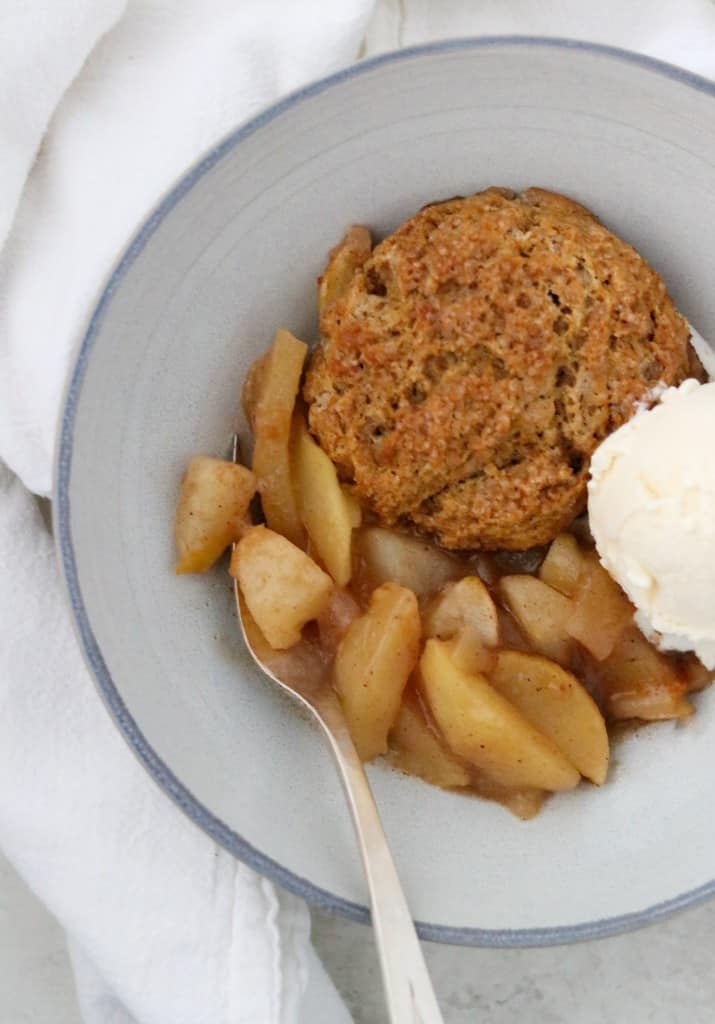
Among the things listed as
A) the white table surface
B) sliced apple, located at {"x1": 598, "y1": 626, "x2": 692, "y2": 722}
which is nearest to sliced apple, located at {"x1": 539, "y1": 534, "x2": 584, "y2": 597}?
sliced apple, located at {"x1": 598, "y1": 626, "x2": 692, "y2": 722}

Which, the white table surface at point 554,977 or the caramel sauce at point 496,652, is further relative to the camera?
the white table surface at point 554,977

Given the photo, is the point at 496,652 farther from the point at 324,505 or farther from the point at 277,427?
the point at 277,427

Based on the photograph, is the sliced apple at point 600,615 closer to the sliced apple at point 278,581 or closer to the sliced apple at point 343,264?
the sliced apple at point 278,581

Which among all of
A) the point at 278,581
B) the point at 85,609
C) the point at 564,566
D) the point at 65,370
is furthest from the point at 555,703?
the point at 65,370

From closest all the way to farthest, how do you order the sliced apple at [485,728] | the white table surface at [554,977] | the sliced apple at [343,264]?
the sliced apple at [485,728] < the sliced apple at [343,264] < the white table surface at [554,977]

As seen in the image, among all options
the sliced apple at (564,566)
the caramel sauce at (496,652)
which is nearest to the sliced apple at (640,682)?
the caramel sauce at (496,652)

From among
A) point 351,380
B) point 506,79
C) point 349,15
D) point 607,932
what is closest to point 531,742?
point 607,932

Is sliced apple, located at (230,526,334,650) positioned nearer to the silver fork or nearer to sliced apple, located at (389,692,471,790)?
the silver fork
